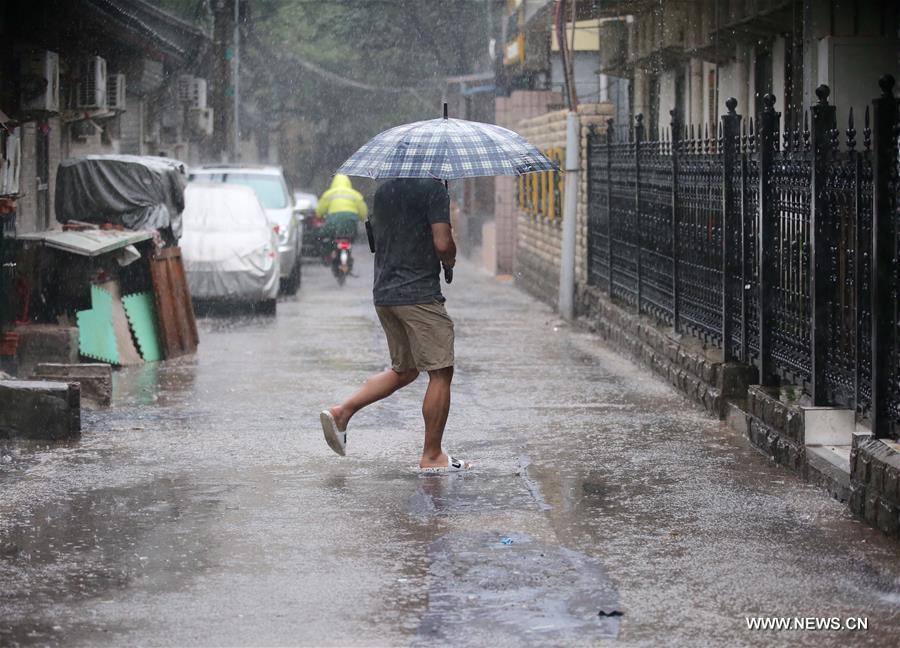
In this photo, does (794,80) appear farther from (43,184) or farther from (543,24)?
(543,24)

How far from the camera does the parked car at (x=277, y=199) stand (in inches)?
854

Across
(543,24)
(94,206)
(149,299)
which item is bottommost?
(149,299)

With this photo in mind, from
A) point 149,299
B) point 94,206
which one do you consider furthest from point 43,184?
point 149,299

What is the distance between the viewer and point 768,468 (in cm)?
843

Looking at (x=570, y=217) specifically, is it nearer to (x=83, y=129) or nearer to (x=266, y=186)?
(x=83, y=129)

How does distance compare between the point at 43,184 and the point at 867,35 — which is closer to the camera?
the point at 867,35

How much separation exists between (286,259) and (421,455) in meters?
13.0

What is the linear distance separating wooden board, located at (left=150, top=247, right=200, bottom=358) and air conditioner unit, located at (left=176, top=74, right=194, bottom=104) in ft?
46.6

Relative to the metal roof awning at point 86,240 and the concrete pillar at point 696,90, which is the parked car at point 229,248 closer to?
the metal roof awning at point 86,240

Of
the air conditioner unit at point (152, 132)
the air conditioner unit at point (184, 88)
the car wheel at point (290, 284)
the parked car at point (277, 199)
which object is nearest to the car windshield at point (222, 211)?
the parked car at point (277, 199)

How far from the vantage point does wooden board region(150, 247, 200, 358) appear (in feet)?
44.9

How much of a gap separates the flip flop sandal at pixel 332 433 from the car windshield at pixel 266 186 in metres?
14.6

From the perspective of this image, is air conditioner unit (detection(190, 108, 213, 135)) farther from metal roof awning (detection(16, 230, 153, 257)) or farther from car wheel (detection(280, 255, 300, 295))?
metal roof awning (detection(16, 230, 153, 257))

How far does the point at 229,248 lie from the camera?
60.1 ft
